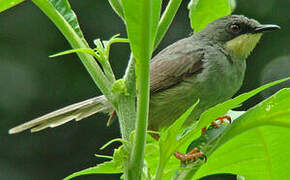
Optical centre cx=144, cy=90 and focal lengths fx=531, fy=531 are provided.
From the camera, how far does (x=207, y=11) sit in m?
2.98

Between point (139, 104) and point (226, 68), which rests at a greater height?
point (139, 104)

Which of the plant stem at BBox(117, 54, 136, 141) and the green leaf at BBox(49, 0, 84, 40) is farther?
the green leaf at BBox(49, 0, 84, 40)

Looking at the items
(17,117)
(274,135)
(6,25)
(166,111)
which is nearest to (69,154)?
(17,117)

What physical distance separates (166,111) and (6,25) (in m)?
6.32

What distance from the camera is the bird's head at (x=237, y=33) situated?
15.2ft

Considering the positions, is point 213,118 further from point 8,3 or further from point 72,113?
point 72,113

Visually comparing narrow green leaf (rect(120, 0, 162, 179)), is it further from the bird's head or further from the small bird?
the bird's head

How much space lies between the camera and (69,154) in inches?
375

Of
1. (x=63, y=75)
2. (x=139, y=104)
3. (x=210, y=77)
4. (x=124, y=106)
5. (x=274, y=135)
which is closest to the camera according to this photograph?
(x=139, y=104)

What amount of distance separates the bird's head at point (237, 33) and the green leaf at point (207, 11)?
151 cm

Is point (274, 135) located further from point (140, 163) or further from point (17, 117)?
point (17, 117)

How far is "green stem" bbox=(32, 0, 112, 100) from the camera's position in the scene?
6.84 feet

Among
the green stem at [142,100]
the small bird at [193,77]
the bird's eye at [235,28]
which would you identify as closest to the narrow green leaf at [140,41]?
the green stem at [142,100]

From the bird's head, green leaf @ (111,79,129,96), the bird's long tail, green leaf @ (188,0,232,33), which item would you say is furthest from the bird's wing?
green leaf @ (111,79,129,96)
